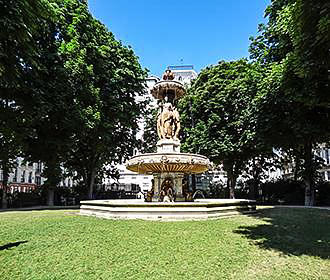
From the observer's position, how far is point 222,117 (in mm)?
26469

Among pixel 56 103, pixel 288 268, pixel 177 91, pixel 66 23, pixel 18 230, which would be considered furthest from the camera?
pixel 66 23

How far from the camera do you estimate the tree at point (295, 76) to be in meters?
8.06

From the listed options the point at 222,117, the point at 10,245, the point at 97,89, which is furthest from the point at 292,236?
the point at 222,117

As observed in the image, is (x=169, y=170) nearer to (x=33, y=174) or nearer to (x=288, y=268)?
(x=288, y=268)

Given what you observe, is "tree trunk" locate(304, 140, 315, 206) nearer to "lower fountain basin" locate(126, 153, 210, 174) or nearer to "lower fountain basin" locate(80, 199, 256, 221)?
"lower fountain basin" locate(126, 153, 210, 174)

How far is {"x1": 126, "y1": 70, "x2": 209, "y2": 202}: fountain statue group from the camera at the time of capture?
11.7 m

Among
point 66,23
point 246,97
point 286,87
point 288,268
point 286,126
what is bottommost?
point 288,268

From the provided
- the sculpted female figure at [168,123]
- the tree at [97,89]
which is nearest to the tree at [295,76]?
the sculpted female figure at [168,123]

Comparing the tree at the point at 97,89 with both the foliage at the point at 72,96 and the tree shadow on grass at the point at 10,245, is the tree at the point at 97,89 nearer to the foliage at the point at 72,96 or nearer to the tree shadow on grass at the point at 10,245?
the foliage at the point at 72,96

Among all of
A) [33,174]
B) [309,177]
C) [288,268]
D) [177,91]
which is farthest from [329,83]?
[33,174]

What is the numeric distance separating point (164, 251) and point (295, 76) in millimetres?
10494

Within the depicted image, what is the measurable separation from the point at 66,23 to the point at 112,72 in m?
5.12

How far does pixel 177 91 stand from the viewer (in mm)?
15133

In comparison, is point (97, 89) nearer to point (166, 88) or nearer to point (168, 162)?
point (166, 88)
